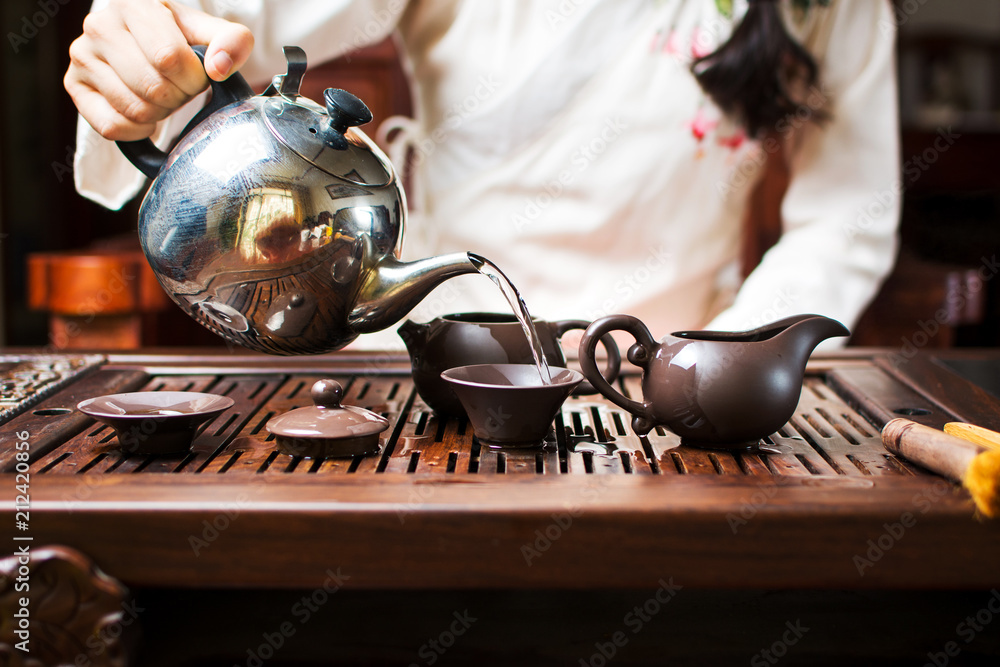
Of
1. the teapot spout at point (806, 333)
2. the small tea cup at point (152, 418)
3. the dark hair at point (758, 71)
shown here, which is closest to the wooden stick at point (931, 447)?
the teapot spout at point (806, 333)

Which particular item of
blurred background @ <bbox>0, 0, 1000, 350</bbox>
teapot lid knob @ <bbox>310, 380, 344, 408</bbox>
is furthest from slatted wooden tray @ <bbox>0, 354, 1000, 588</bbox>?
blurred background @ <bbox>0, 0, 1000, 350</bbox>

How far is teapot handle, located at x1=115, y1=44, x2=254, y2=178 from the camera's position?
3.12ft

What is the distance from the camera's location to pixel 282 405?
1.03 metres

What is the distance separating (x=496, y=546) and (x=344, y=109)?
468mm

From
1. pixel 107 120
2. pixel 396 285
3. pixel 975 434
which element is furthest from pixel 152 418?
pixel 975 434

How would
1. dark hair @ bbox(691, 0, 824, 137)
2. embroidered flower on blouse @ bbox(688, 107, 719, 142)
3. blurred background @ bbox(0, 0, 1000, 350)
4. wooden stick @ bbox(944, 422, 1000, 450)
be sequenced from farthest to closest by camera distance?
1. blurred background @ bbox(0, 0, 1000, 350)
2. embroidered flower on blouse @ bbox(688, 107, 719, 142)
3. dark hair @ bbox(691, 0, 824, 137)
4. wooden stick @ bbox(944, 422, 1000, 450)

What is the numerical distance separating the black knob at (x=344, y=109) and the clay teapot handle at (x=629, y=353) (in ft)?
Answer: 1.03

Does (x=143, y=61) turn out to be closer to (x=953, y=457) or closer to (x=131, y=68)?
(x=131, y=68)

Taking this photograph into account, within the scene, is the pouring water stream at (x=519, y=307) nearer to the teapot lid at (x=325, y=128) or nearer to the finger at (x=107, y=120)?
the teapot lid at (x=325, y=128)

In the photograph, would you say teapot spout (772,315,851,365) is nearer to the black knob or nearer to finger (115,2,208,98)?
the black knob

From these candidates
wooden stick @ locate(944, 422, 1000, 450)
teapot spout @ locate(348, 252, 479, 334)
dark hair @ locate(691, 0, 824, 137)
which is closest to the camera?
wooden stick @ locate(944, 422, 1000, 450)

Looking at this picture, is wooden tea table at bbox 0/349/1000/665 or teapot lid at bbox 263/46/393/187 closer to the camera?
wooden tea table at bbox 0/349/1000/665

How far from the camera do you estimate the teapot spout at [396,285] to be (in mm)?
884

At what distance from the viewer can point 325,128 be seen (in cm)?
89
